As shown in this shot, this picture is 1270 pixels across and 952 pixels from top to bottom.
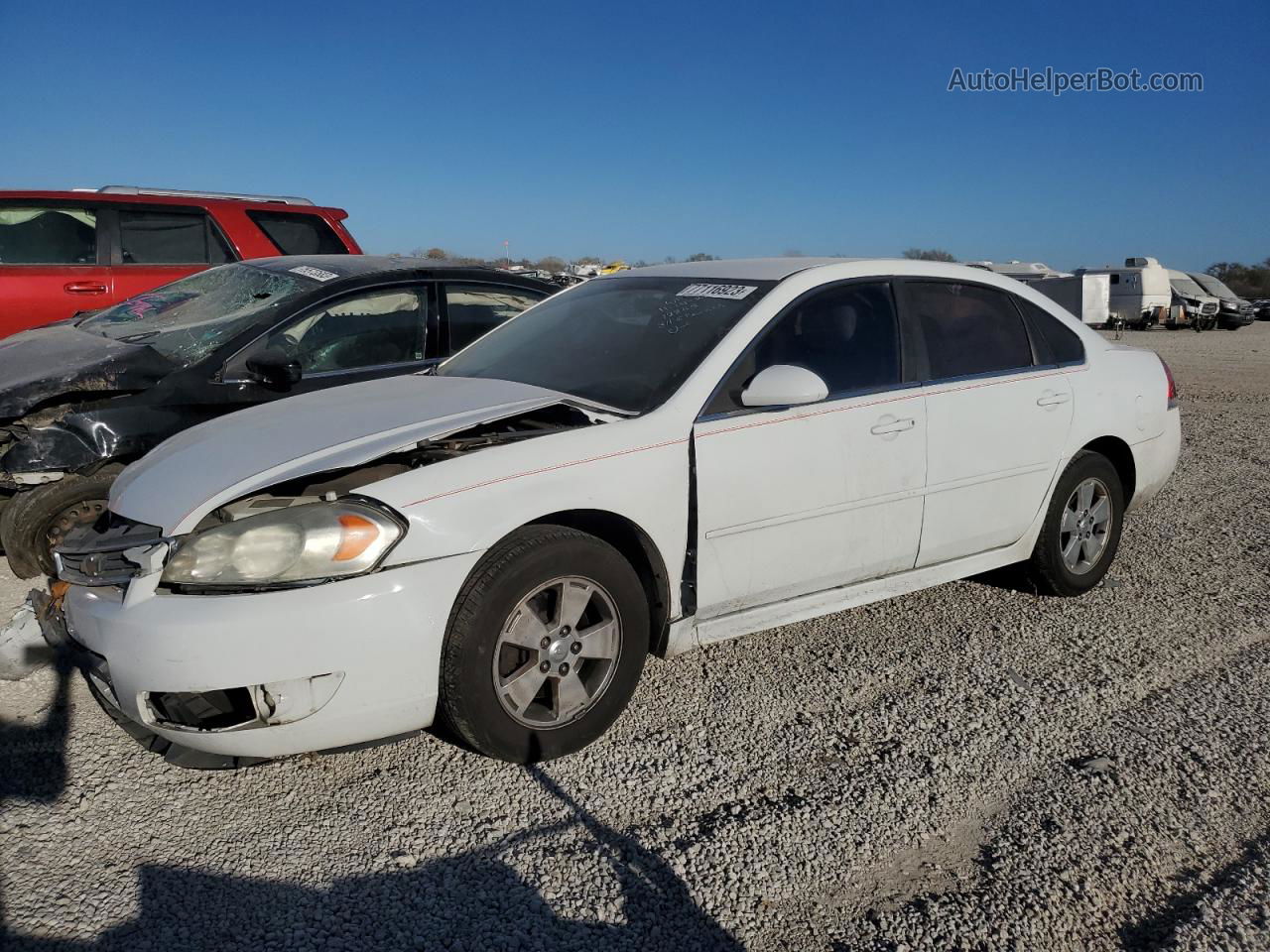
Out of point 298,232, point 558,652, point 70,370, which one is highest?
point 298,232

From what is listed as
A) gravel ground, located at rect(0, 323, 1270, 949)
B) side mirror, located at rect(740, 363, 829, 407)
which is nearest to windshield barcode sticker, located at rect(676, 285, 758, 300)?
side mirror, located at rect(740, 363, 829, 407)

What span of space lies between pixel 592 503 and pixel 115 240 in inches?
237

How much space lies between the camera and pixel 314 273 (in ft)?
17.6

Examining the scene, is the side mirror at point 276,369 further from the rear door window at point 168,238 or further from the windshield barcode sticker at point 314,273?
the rear door window at point 168,238

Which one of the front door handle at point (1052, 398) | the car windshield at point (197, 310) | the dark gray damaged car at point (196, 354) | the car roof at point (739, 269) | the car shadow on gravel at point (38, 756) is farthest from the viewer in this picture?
the car windshield at point (197, 310)

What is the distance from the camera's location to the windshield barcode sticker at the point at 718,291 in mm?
3777

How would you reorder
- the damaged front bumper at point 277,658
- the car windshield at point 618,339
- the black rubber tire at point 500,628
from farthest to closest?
1. the car windshield at point 618,339
2. the black rubber tire at point 500,628
3. the damaged front bumper at point 277,658

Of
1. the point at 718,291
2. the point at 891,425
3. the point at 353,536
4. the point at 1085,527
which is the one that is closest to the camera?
the point at 353,536

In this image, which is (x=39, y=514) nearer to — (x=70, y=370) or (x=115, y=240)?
(x=70, y=370)

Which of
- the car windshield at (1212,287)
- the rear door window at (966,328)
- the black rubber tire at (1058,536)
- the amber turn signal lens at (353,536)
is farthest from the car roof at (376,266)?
the car windshield at (1212,287)

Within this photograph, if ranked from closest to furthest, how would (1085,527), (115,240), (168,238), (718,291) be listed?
(718,291), (1085,527), (115,240), (168,238)

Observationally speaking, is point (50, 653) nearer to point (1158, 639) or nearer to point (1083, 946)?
point (1083, 946)

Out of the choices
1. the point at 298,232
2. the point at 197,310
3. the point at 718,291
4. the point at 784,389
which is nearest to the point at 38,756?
the point at 784,389

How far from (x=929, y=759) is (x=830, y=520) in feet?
3.00
